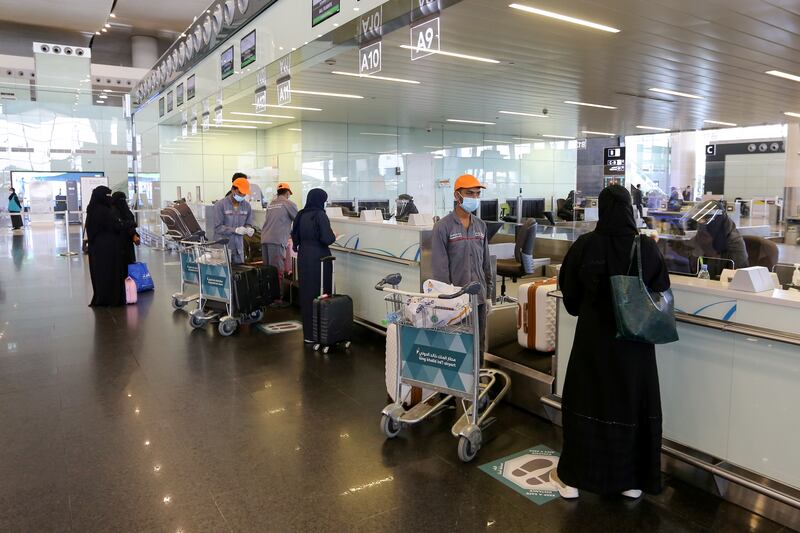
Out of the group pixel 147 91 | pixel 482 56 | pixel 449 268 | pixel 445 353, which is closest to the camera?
pixel 445 353

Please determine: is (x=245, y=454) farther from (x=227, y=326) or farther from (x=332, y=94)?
(x=332, y=94)

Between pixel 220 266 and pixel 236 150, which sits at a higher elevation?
pixel 236 150

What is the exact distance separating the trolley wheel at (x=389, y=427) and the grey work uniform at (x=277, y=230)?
406 cm

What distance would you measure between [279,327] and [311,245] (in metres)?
1.32

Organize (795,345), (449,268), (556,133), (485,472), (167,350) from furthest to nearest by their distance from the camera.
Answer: (556,133) < (167,350) < (449,268) < (485,472) < (795,345)

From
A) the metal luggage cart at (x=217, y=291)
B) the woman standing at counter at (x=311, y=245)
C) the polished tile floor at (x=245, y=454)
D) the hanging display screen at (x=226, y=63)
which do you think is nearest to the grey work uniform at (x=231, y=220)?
the metal luggage cart at (x=217, y=291)

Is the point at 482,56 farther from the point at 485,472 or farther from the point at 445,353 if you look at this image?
the point at 485,472

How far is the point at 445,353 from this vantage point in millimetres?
3557

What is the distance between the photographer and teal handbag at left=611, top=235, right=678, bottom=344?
2719 mm

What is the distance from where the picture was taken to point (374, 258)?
625 centimetres

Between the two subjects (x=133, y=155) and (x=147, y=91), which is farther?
(x=133, y=155)

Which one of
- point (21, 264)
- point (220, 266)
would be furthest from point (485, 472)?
point (21, 264)

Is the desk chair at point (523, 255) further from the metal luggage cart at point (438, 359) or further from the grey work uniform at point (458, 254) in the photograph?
the metal luggage cart at point (438, 359)

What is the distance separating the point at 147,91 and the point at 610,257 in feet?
50.7
